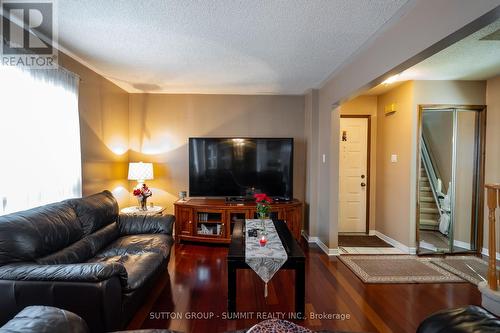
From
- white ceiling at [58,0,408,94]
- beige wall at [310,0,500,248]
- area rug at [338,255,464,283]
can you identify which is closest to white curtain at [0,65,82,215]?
white ceiling at [58,0,408,94]

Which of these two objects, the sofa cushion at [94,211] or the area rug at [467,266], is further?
the area rug at [467,266]

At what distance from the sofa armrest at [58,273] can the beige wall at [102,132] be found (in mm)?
1581

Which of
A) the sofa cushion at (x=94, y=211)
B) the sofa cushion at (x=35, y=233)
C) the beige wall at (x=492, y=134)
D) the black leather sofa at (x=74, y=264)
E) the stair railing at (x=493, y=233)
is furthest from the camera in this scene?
the beige wall at (x=492, y=134)

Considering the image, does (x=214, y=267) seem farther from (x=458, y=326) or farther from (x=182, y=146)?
(x=458, y=326)

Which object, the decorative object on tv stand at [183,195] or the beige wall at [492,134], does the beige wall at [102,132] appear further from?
the beige wall at [492,134]

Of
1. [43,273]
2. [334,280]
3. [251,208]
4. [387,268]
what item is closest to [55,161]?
[43,273]

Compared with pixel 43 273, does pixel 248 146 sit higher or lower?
higher

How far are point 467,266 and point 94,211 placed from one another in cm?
459

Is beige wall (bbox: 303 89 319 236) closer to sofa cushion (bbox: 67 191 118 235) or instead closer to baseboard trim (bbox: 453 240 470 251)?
baseboard trim (bbox: 453 240 470 251)

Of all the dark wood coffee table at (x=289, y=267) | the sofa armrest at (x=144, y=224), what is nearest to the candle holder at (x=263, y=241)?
the dark wood coffee table at (x=289, y=267)

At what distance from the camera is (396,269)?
9.98 ft

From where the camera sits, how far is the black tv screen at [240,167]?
4.09 m

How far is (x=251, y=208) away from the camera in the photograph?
3.78 metres

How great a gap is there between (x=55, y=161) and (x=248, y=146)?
2.57 m
